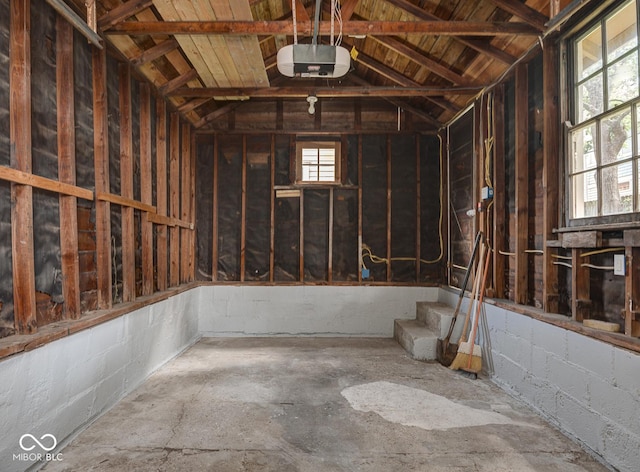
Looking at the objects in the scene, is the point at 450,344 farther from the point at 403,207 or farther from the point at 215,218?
the point at 215,218

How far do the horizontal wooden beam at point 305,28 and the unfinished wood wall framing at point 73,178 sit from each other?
46 centimetres

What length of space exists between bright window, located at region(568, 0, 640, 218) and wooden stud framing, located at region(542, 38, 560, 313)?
13 cm

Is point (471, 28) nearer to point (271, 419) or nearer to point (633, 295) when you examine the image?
point (633, 295)

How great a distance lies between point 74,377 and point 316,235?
3482mm

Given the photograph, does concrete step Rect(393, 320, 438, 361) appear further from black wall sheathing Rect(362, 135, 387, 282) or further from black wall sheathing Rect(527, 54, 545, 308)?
black wall sheathing Rect(527, 54, 545, 308)

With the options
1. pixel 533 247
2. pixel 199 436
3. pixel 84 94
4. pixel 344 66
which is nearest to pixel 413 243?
pixel 533 247

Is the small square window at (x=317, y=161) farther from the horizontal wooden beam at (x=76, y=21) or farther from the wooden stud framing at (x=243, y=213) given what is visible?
the horizontal wooden beam at (x=76, y=21)

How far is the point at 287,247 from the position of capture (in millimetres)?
5441

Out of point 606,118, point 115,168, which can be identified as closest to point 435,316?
point 606,118

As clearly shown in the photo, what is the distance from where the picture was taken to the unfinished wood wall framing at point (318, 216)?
5422mm

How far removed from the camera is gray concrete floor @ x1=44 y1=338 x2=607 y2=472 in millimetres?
2203

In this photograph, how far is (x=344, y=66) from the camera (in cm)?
273

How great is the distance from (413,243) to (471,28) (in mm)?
2973

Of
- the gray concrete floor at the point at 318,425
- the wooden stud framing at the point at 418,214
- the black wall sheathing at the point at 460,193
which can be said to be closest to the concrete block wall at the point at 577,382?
the gray concrete floor at the point at 318,425
